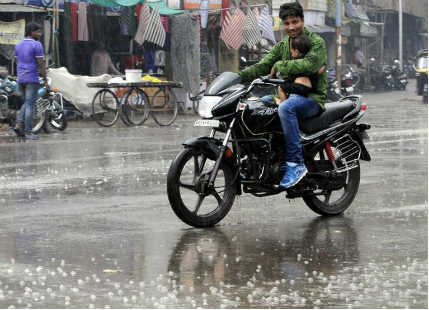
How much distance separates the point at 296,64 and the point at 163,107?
13.7 m

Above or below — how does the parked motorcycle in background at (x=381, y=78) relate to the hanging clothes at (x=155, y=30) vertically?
below

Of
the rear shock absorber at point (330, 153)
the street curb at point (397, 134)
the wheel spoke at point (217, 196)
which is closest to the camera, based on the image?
the wheel spoke at point (217, 196)

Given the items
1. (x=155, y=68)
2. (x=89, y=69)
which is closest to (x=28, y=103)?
(x=89, y=69)

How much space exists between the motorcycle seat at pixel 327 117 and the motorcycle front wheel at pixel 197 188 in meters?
0.77

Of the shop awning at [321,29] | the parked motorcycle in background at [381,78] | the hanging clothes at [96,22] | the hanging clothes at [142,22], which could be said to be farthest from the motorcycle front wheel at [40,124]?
the parked motorcycle in background at [381,78]

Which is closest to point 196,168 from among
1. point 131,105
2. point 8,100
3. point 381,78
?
point 8,100

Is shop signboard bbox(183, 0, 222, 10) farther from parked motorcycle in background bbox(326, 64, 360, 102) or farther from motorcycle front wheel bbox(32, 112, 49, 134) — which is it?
motorcycle front wheel bbox(32, 112, 49, 134)

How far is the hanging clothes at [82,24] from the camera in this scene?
2241 centimetres

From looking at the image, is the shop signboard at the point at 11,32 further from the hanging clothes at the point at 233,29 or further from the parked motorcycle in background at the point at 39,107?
the hanging clothes at the point at 233,29

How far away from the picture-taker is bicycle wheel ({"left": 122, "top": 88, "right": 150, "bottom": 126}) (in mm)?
20344

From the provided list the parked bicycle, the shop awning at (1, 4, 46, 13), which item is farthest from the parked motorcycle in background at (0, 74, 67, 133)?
the shop awning at (1, 4, 46, 13)

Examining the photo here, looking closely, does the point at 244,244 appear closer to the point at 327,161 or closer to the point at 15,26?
the point at 327,161

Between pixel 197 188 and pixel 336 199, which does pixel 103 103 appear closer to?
pixel 336 199

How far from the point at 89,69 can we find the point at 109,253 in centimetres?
1818
